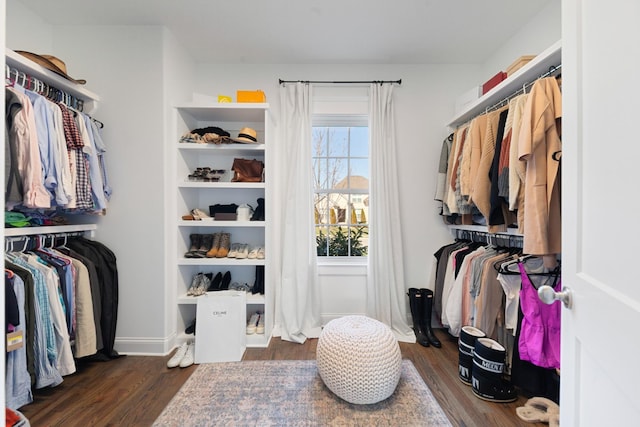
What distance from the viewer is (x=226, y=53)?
2.60m

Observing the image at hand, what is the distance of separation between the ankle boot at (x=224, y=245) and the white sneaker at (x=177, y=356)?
2.35 feet

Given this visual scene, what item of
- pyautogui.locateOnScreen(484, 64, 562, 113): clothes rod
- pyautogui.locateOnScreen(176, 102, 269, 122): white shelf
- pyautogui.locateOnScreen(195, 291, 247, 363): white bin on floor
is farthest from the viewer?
pyautogui.locateOnScreen(176, 102, 269, 122): white shelf

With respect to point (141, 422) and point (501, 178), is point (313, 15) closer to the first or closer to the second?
point (501, 178)

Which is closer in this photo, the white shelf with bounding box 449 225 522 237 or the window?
the white shelf with bounding box 449 225 522 237

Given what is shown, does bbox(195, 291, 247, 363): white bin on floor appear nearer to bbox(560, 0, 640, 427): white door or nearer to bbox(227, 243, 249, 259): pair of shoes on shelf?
bbox(227, 243, 249, 259): pair of shoes on shelf

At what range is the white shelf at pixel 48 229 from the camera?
1.63 m

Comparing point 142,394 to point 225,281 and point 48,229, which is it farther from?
point 48,229

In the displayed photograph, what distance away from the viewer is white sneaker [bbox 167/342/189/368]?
6.73 ft

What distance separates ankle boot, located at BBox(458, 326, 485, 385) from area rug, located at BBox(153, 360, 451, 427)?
282 mm

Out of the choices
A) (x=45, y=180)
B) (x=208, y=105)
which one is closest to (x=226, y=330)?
(x=45, y=180)

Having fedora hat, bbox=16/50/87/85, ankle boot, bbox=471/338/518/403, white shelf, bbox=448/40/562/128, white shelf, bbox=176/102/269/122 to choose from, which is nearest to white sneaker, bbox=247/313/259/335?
ankle boot, bbox=471/338/518/403

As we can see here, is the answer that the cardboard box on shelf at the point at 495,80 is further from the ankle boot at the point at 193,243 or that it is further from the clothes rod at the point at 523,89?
the ankle boot at the point at 193,243

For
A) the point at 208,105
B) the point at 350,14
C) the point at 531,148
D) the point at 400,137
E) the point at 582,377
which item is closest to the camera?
the point at 582,377

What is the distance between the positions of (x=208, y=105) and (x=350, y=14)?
49.5 inches
